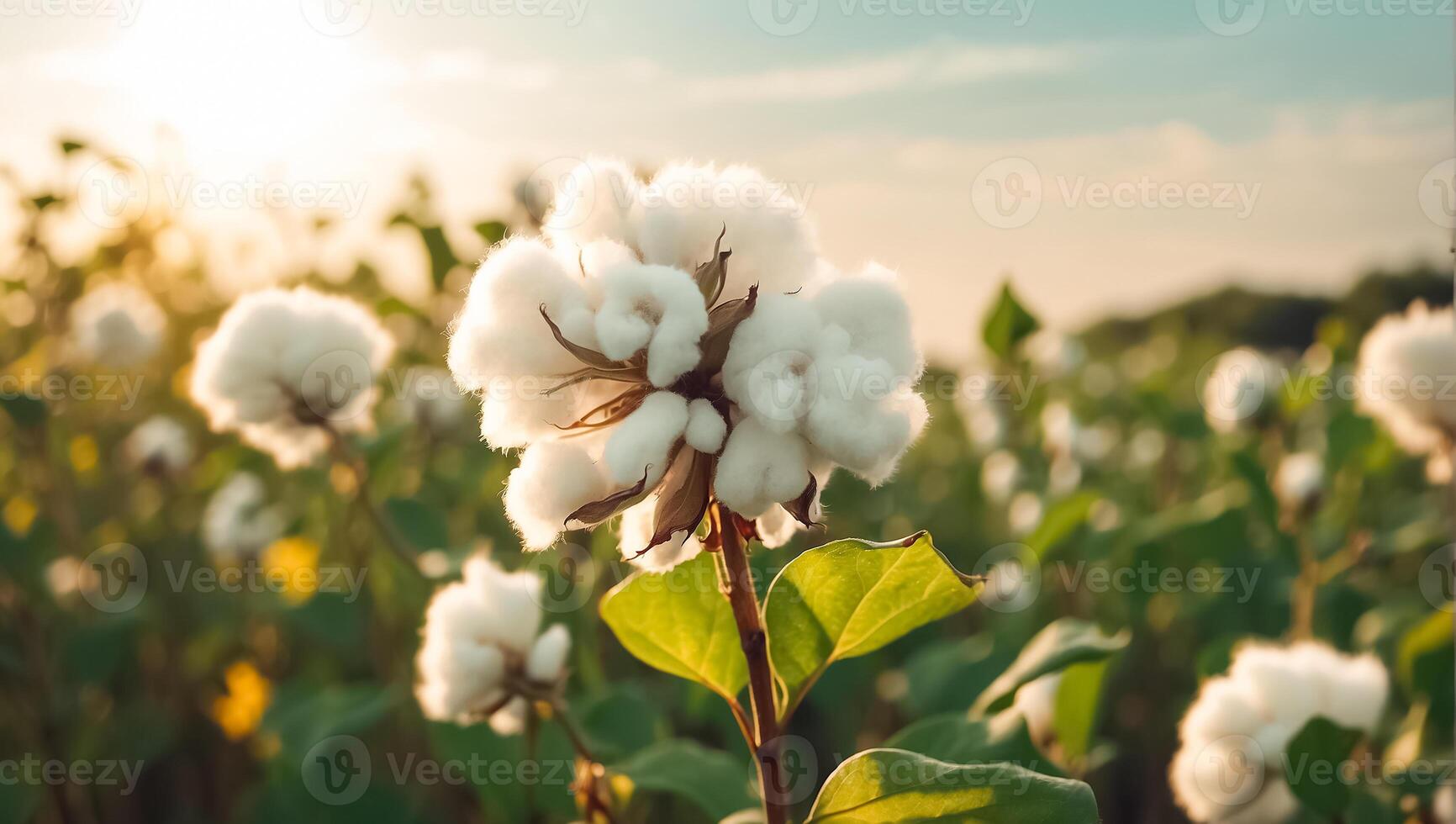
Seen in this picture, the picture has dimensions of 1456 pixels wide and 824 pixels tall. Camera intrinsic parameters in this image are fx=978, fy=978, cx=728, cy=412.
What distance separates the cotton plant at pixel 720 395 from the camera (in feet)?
2.29

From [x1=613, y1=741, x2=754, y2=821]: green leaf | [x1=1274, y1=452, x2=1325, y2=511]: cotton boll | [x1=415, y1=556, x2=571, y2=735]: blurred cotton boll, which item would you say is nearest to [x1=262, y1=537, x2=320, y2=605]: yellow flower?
[x1=415, y1=556, x2=571, y2=735]: blurred cotton boll

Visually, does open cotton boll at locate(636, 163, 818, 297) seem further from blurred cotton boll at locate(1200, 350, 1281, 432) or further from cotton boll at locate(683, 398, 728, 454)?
blurred cotton boll at locate(1200, 350, 1281, 432)

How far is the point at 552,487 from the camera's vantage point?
750 mm

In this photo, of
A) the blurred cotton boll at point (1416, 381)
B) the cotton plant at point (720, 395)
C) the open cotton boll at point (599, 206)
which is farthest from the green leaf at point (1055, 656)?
the blurred cotton boll at point (1416, 381)

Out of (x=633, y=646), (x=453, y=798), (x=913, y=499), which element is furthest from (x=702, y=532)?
(x=913, y=499)

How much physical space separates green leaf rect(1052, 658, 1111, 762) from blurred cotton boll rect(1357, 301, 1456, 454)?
1.09 meters

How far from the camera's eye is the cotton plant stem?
2.54ft

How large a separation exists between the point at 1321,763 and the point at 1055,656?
348 millimetres

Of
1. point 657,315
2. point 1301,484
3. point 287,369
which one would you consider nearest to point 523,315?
point 657,315

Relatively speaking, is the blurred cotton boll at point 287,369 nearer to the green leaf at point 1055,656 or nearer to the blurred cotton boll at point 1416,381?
the green leaf at point 1055,656

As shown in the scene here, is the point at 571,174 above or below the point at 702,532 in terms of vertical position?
above

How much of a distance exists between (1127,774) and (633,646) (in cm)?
208

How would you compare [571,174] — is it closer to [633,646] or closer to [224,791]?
[633,646]

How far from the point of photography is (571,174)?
0.80 m
